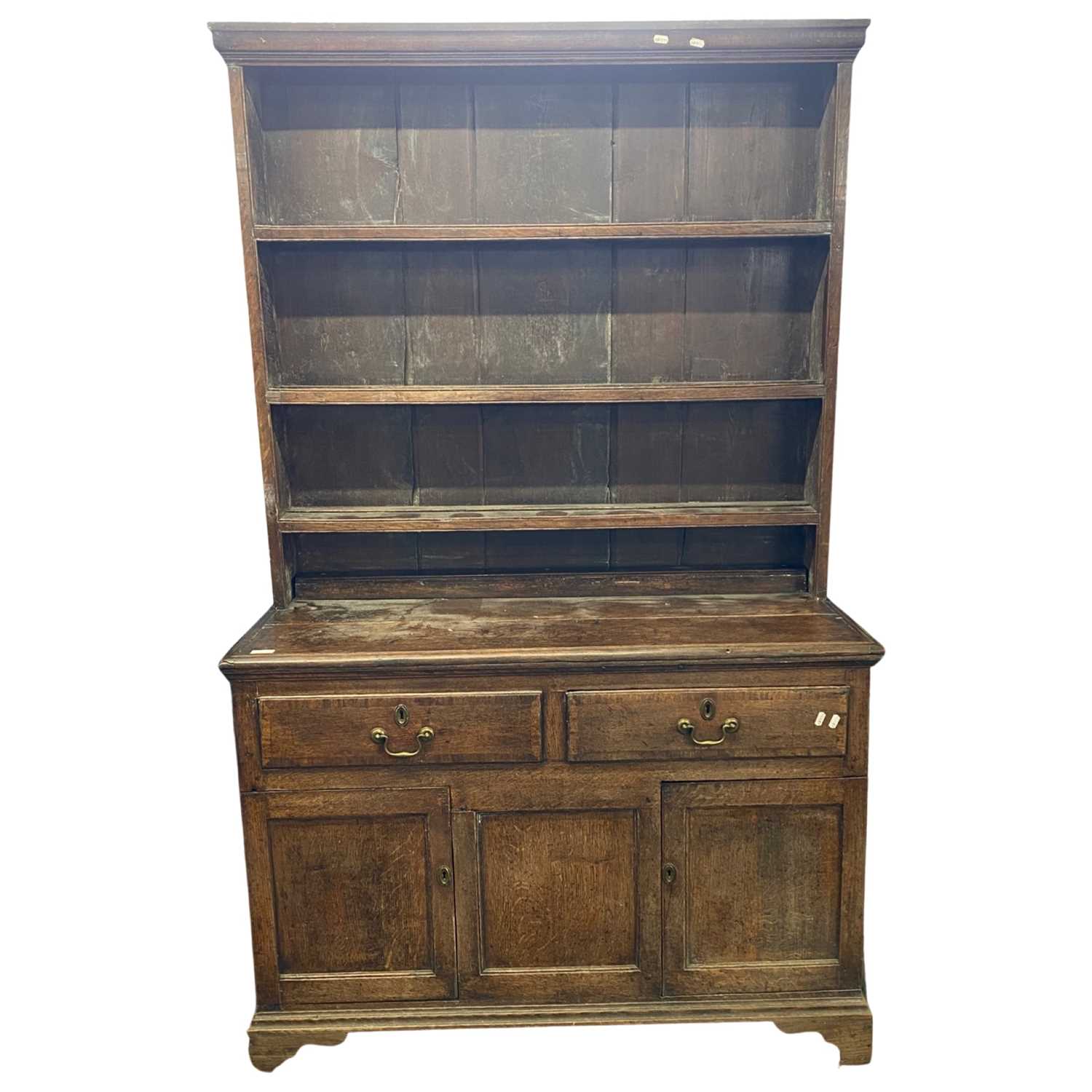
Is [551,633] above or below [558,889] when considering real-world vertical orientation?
above

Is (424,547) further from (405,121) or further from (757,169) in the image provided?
(757,169)

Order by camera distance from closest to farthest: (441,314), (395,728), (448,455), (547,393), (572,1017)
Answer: (395,728), (572,1017), (547,393), (441,314), (448,455)

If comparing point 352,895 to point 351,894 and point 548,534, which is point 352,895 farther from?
point 548,534

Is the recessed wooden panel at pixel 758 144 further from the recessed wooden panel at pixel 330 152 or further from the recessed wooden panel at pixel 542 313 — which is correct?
the recessed wooden panel at pixel 330 152

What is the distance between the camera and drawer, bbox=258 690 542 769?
2.46m

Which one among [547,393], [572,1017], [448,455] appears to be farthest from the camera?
[448,455]

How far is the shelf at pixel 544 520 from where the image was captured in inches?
109

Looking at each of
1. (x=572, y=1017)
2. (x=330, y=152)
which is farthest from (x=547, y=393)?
(x=572, y=1017)

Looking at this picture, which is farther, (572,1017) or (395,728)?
(572,1017)

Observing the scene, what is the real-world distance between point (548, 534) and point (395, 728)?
835 millimetres

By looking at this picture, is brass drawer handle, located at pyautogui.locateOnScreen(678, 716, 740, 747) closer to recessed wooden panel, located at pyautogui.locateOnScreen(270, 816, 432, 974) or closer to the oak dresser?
the oak dresser

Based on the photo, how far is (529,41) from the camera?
2.50m

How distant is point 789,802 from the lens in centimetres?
252

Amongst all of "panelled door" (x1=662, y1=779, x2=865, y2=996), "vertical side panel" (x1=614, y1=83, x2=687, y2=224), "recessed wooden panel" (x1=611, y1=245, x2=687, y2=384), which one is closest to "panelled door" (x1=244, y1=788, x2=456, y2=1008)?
"panelled door" (x1=662, y1=779, x2=865, y2=996)
